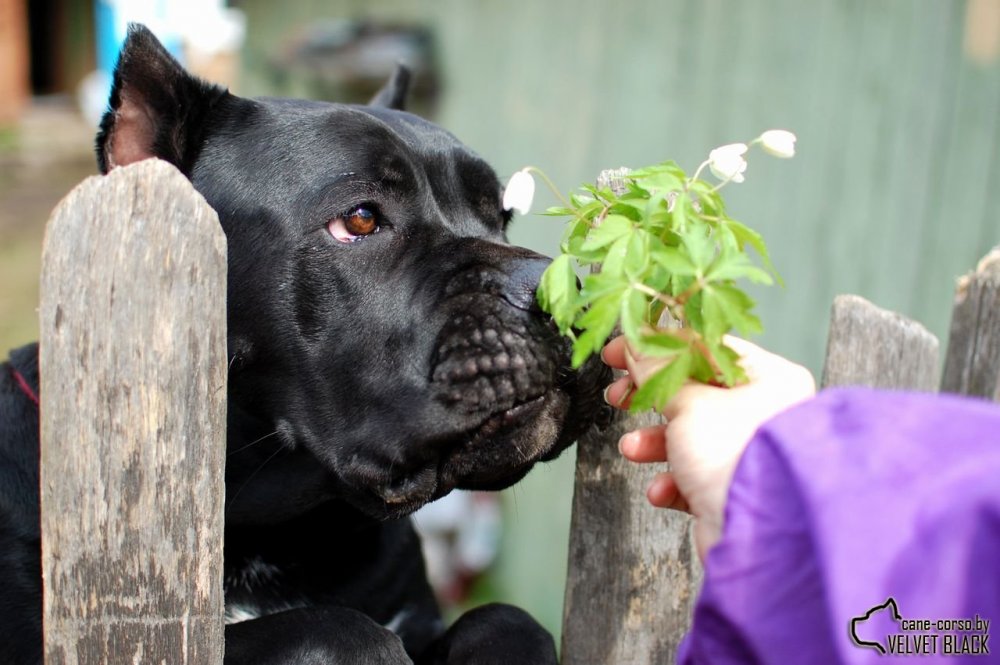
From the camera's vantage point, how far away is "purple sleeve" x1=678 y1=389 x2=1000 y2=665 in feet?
4.11

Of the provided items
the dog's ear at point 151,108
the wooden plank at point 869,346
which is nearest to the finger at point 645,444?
the wooden plank at point 869,346

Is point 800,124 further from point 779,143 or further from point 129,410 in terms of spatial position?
point 129,410

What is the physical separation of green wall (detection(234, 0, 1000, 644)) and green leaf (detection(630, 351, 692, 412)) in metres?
3.35

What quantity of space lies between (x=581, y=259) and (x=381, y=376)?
622 millimetres

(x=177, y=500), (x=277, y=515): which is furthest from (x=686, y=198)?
(x=277, y=515)

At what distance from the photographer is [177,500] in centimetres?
166

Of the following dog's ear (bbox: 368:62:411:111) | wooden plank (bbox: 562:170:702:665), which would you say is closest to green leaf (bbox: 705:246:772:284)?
wooden plank (bbox: 562:170:702:665)

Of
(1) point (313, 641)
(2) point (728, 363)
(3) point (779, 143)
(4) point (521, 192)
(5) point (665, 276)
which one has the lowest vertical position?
(1) point (313, 641)

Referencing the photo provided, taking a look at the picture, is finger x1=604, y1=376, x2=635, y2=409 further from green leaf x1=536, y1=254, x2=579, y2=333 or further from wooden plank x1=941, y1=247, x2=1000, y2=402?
wooden plank x1=941, y1=247, x2=1000, y2=402

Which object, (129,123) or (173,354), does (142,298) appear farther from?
(129,123)

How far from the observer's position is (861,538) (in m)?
1.26

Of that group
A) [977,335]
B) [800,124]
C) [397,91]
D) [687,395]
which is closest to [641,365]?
[687,395]

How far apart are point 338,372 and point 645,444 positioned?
785 millimetres

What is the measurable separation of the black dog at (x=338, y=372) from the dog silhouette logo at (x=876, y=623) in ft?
3.03
